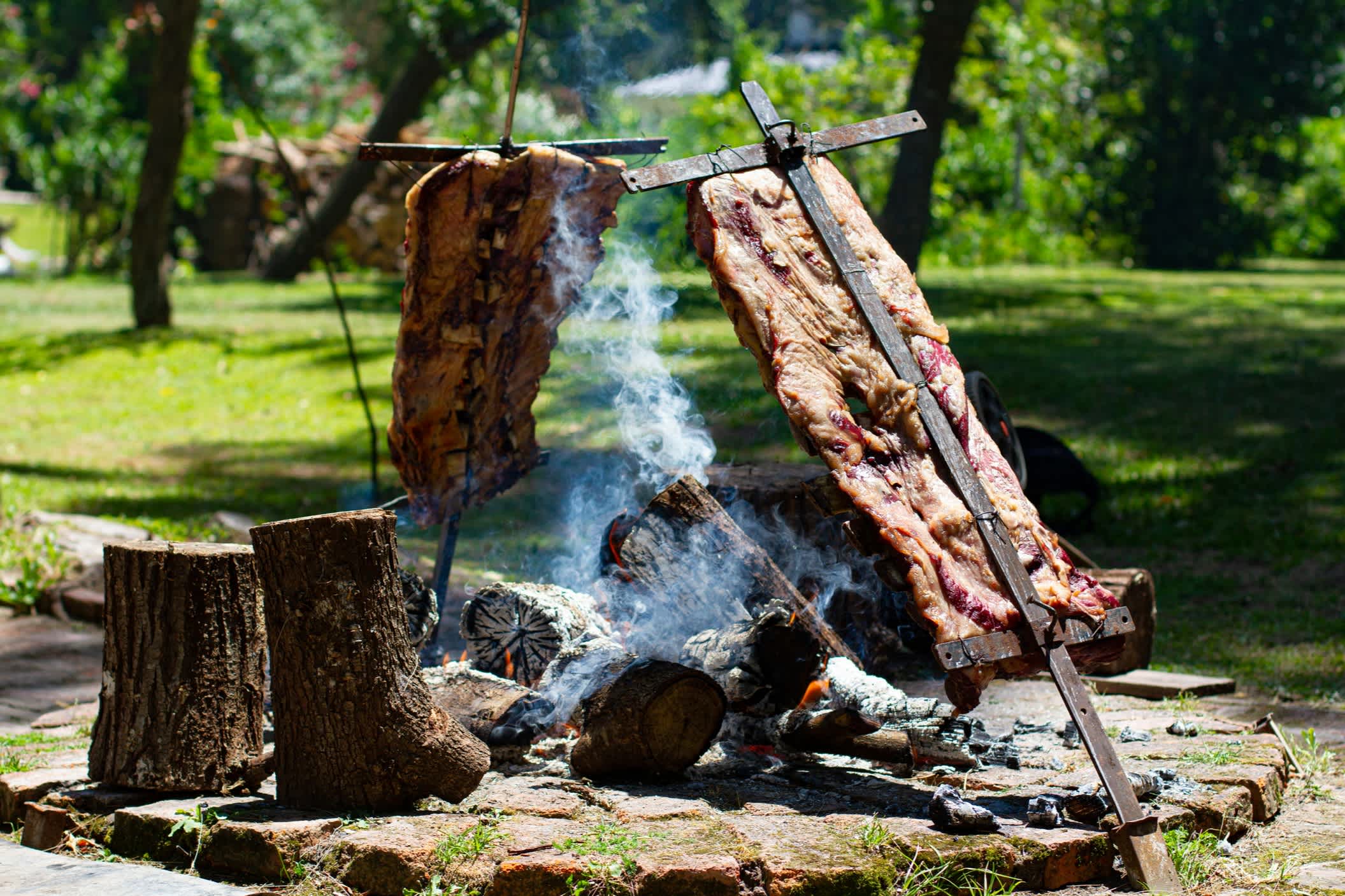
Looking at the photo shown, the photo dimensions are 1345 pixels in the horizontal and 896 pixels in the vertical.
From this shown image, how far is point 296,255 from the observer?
18250 mm

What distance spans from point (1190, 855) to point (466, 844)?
1.72m

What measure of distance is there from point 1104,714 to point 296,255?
15.7 m

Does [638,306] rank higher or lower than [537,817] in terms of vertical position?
higher

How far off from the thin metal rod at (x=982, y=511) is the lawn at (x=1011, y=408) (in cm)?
155

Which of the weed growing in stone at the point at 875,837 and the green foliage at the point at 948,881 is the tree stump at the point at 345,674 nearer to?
the weed growing in stone at the point at 875,837

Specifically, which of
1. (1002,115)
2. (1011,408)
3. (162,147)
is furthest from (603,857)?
(1002,115)

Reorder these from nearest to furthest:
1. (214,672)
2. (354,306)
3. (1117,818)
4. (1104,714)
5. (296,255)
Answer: (1117,818), (214,672), (1104,714), (354,306), (296,255)

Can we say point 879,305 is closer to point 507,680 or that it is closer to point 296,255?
point 507,680

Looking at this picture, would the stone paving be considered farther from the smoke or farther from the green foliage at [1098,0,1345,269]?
the green foliage at [1098,0,1345,269]

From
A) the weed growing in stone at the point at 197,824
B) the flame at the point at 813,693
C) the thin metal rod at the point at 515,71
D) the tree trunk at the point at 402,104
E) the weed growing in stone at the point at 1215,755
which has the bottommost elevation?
the weed growing in stone at the point at 1215,755

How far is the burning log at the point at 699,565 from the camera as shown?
4.40m

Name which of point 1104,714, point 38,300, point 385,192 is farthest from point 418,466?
point 385,192

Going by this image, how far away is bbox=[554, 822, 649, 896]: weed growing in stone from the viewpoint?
284 centimetres

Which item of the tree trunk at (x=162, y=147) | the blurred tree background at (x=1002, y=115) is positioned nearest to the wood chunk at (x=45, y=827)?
the tree trunk at (x=162, y=147)
